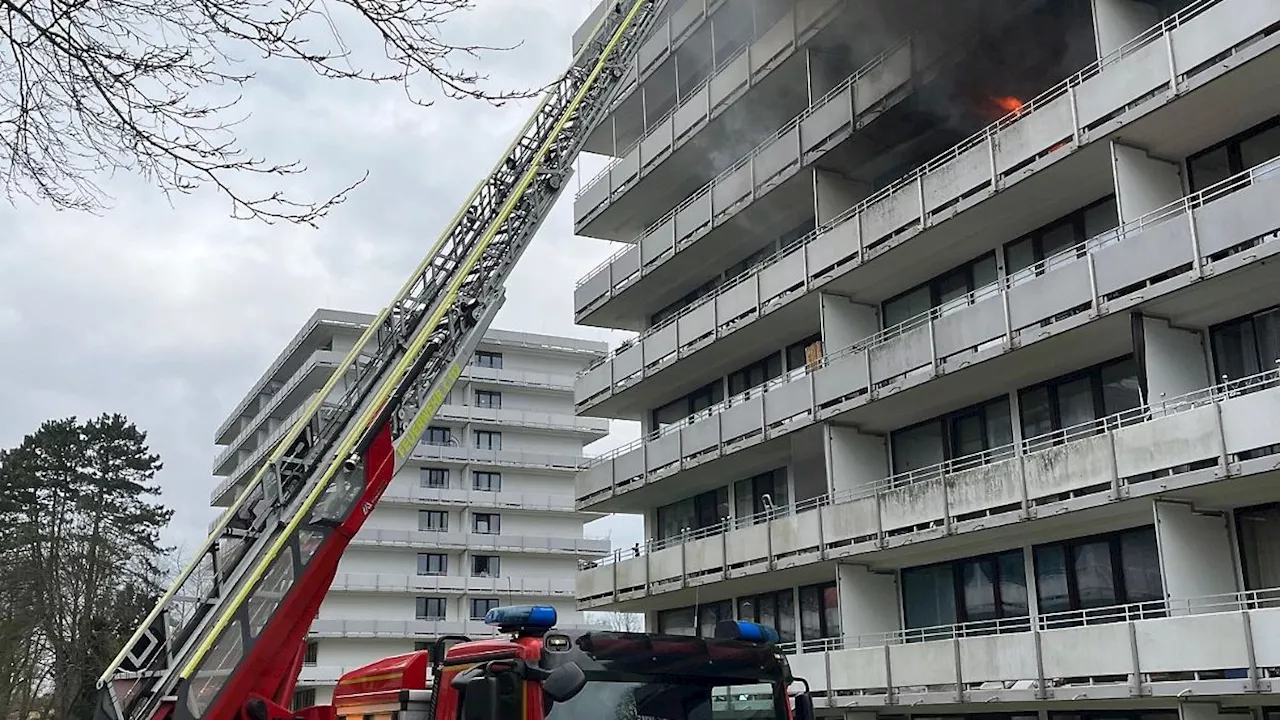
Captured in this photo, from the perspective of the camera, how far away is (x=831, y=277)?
2297cm

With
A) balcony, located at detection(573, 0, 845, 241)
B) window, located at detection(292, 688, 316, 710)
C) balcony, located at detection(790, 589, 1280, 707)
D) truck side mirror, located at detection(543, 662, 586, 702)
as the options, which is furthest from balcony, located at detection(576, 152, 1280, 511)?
window, located at detection(292, 688, 316, 710)

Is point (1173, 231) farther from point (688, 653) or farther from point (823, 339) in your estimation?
point (688, 653)

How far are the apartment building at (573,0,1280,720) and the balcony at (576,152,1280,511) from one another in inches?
2.3

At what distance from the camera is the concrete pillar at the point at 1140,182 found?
1692 centimetres

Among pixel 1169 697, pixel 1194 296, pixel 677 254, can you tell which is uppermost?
pixel 677 254

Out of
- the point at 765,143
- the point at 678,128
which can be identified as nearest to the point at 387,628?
the point at 678,128

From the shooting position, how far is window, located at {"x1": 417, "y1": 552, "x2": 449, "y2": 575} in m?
60.6

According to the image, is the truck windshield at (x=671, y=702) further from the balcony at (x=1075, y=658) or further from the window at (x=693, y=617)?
the window at (x=693, y=617)

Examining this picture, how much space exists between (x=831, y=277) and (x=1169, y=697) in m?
10.4

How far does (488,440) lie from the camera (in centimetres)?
6456

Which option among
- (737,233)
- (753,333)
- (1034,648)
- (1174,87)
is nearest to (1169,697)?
(1034,648)

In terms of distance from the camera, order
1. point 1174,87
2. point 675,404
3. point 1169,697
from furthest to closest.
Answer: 1. point 675,404
2. point 1174,87
3. point 1169,697

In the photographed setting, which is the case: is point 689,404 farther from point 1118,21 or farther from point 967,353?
point 1118,21

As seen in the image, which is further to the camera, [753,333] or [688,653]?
[753,333]
